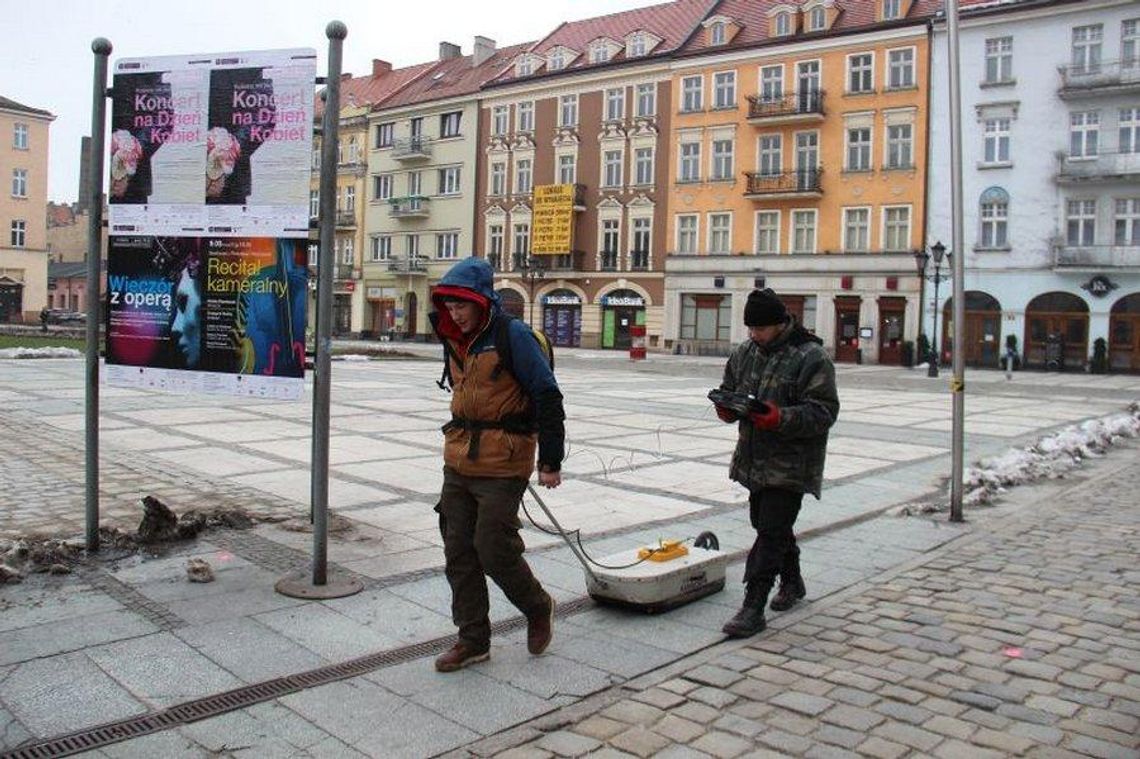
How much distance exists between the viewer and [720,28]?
46.1 m

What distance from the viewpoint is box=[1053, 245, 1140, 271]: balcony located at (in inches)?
1406

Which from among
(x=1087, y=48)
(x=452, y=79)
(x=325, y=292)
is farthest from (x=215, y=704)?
Answer: (x=452, y=79)

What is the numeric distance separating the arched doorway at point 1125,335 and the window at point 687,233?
57.9 feet

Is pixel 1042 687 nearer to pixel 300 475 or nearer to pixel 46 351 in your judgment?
pixel 300 475

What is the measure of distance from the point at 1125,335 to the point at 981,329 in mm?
4950

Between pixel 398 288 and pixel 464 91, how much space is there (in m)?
11.8

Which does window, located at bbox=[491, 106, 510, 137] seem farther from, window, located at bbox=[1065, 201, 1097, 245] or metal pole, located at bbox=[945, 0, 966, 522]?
metal pole, located at bbox=[945, 0, 966, 522]

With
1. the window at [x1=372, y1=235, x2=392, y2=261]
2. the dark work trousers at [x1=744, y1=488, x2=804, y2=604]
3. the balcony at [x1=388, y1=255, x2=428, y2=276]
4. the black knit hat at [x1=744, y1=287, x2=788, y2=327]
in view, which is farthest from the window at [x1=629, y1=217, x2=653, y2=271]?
the dark work trousers at [x1=744, y1=488, x2=804, y2=604]

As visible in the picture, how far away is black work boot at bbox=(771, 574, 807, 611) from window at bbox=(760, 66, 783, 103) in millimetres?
40999

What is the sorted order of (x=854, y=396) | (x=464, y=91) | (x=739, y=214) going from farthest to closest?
(x=464, y=91)
(x=739, y=214)
(x=854, y=396)

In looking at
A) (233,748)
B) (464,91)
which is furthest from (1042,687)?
(464,91)

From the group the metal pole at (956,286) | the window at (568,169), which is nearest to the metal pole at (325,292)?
the metal pole at (956,286)

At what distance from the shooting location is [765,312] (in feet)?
16.7

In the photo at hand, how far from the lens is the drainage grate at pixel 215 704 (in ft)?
11.5
